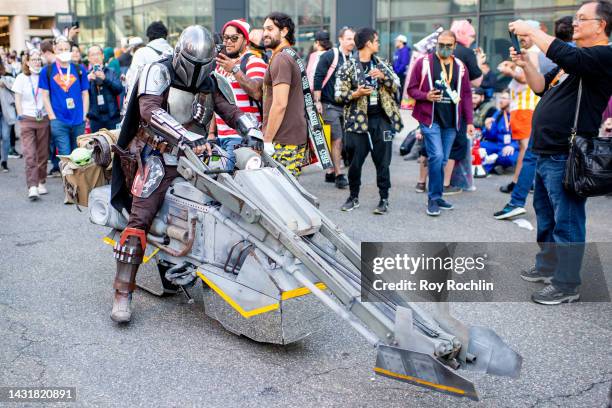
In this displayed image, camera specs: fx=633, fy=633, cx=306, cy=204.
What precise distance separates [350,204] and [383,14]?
430 inches

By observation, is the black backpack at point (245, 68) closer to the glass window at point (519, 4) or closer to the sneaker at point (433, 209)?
the sneaker at point (433, 209)

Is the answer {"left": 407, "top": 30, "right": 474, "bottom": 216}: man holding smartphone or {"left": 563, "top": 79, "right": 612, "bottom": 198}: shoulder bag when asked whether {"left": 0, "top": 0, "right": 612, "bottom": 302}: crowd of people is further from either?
{"left": 563, "top": 79, "right": 612, "bottom": 198}: shoulder bag

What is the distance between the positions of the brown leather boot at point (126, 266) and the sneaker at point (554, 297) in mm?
2792

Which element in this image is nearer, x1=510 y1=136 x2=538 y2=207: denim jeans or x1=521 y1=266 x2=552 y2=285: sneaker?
x1=521 y1=266 x2=552 y2=285: sneaker

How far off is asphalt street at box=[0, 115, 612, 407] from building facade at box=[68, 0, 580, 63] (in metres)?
6.27

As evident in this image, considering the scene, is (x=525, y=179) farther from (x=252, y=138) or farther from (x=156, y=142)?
(x=156, y=142)

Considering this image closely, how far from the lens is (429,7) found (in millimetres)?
15516

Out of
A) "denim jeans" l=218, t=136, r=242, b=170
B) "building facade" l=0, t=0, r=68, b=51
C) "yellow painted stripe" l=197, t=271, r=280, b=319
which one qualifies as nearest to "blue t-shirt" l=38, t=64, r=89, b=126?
"denim jeans" l=218, t=136, r=242, b=170

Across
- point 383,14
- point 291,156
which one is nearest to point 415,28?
point 383,14

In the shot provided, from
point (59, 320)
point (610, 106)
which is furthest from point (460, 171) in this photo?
point (59, 320)

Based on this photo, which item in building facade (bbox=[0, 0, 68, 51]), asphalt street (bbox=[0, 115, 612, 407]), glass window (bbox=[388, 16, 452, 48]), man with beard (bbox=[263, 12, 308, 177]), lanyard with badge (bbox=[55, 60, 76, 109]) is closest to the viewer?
asphalt street (bbox=[0, 115, 612, 407])

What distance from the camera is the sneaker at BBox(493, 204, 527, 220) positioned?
22.2 feet

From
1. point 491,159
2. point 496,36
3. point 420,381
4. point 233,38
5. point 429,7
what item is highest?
point 429,7

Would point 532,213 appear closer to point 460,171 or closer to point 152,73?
point 460,171
